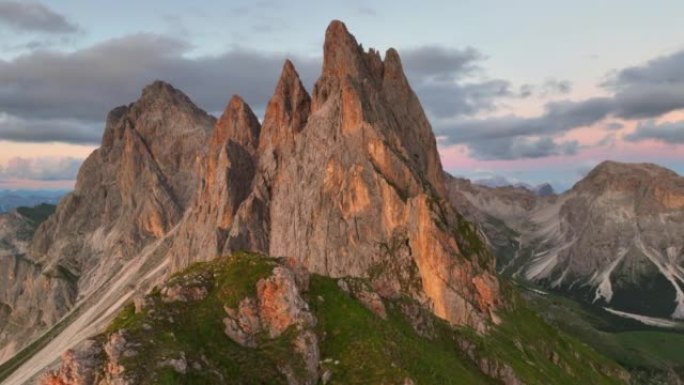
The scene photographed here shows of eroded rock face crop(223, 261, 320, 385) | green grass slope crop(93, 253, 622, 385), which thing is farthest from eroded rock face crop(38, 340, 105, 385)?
eroded rock face crop(223, 261, 320, 385)

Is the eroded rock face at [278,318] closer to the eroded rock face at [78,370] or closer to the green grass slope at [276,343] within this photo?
the green grass slope at [276,343]

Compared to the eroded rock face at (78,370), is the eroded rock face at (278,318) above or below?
above

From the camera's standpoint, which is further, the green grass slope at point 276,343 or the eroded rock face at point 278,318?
the eroded rock face at point 278,318

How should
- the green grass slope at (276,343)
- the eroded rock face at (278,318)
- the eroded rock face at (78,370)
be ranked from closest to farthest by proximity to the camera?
the eroded rock face at (78,370)
the green grass slope at (276,343)
the eroded rock face at (278,318)


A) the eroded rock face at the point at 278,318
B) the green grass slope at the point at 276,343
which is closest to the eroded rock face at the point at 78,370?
the green grass slope at the point at 276,343

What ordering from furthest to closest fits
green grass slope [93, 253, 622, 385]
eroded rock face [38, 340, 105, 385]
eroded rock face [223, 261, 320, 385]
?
eroded rock face [223, 261, 320, 385], green grass slope [93, 253, 622, 385], eroded rock face [38, 340, 105, 385]

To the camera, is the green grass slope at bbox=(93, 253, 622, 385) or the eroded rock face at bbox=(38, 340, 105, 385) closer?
the eroded rock face at bbox=(38, 340, 105, 385)

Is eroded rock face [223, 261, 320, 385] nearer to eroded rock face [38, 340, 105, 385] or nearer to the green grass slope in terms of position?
the green grass slope

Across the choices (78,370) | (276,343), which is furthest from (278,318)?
(78,370)

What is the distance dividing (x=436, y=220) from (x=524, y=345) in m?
49.7

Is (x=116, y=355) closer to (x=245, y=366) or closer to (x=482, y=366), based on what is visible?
(x=245, y=366)

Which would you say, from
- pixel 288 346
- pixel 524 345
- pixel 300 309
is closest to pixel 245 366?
pixel 288 346

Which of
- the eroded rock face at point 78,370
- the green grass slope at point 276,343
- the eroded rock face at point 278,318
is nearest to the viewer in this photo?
the eroded rock face at point 78,370

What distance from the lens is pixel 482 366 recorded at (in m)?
89.6
